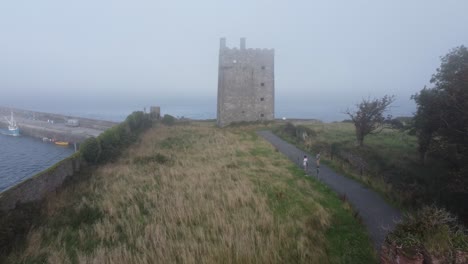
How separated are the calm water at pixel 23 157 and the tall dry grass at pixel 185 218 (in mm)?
17791

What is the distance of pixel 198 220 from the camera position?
1013cm

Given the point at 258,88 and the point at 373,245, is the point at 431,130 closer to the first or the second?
the point at 373,245

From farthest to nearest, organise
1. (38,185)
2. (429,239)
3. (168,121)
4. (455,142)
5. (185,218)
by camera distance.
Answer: (168,121)
(38,185)
(455,142)
(185,218)
(429,239)

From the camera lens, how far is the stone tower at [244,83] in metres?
35.6

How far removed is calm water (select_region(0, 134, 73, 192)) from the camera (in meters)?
31.4

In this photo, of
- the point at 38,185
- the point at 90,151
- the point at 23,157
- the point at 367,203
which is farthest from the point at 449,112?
the point at 23,157

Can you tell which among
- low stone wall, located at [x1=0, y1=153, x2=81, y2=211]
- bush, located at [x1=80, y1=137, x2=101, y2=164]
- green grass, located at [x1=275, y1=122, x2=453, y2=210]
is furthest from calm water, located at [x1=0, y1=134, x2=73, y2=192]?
green grass, located at [x1=275, y1=122, x2=453, y2=210]

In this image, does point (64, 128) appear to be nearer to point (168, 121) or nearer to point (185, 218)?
point (168, 121)

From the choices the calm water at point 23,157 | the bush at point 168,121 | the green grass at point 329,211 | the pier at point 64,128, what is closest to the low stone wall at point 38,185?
the green grass at point 329,211

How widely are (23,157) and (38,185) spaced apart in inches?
1478

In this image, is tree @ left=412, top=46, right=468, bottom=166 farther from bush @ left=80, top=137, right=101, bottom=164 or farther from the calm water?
the calm water

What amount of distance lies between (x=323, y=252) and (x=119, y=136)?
2055 centimetres

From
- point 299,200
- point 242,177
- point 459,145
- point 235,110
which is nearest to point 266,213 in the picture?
point 299,200

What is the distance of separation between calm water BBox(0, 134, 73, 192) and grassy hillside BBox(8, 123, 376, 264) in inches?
707
